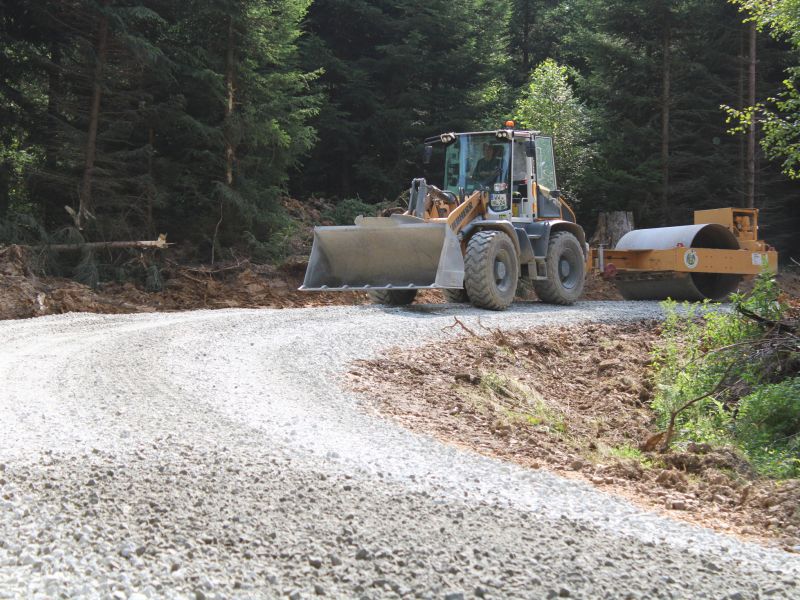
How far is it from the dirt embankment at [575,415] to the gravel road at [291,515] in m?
0.43

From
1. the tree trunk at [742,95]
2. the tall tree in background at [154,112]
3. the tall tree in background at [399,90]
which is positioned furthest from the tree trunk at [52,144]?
the tree trunk at [742,95]

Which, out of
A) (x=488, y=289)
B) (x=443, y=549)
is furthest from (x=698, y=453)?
(x=488, y=289)

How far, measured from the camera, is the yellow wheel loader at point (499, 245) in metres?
12.9

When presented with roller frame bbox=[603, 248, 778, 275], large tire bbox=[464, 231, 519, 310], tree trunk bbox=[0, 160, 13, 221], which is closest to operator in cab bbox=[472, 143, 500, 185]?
large tire bbox=[464, 231, 519, 310]

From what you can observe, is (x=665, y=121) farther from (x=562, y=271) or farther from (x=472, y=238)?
(x=472, y=238)

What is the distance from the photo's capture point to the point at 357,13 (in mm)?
29562

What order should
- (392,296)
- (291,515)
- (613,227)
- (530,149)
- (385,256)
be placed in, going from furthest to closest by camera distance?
(613,227), (392,296), (530,149), (385,256), (291,515)

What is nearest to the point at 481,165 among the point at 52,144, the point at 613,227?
the point at 613,227

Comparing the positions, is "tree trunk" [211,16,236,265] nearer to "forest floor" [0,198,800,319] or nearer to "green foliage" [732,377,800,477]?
"forest floor" [0,198,800,319]

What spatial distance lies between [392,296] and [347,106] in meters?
15.6

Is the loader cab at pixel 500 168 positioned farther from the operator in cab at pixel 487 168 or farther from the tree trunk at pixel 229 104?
the tree trunk at pixel 229 104

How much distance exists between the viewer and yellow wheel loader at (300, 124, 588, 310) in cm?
1288

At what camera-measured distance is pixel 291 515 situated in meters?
4.01

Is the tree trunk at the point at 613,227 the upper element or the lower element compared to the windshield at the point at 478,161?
lower
